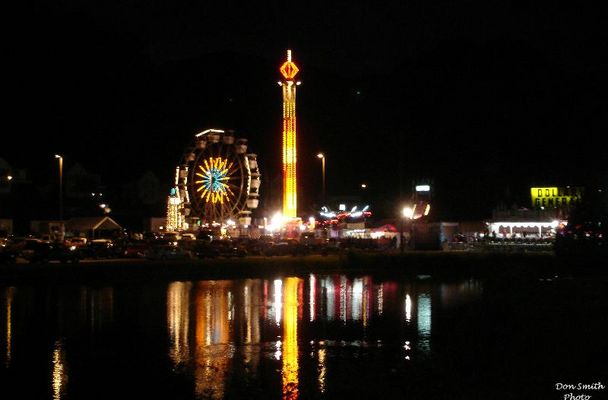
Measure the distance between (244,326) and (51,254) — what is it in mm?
24954

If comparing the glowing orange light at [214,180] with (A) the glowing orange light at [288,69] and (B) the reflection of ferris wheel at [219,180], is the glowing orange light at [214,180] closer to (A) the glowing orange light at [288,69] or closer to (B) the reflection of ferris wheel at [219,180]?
(B) the reflection of ferris wheel at [219,180]

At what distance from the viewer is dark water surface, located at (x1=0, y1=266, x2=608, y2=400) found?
13422 millimetres

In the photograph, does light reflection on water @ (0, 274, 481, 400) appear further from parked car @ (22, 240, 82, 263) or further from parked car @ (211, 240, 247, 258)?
parked car @ (211, 240, 247, 258)

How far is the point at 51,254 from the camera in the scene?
1688 inches

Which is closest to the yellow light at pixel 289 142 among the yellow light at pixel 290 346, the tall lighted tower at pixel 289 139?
the tall lighted tower at pixel 289 139

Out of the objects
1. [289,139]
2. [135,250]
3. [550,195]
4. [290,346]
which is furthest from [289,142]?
[290,346]

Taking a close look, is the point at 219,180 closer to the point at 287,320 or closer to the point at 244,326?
the point at 287,320

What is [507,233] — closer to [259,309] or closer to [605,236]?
[605,236]

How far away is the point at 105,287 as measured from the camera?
33844 millimetres

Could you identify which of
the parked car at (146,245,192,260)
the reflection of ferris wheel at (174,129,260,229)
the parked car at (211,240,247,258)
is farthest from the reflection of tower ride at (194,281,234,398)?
the reflection of ferris wheel at (174,129,260,229)

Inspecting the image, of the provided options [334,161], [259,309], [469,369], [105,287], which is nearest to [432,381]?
[469,369]

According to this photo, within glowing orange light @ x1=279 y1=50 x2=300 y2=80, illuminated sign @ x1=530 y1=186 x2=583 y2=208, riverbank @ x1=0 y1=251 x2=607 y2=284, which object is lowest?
riverbank @ x1=0 y1=251 x2=607 y2=284

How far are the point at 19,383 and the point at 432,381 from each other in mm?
7357

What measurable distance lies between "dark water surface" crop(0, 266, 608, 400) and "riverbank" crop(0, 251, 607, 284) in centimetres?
648
